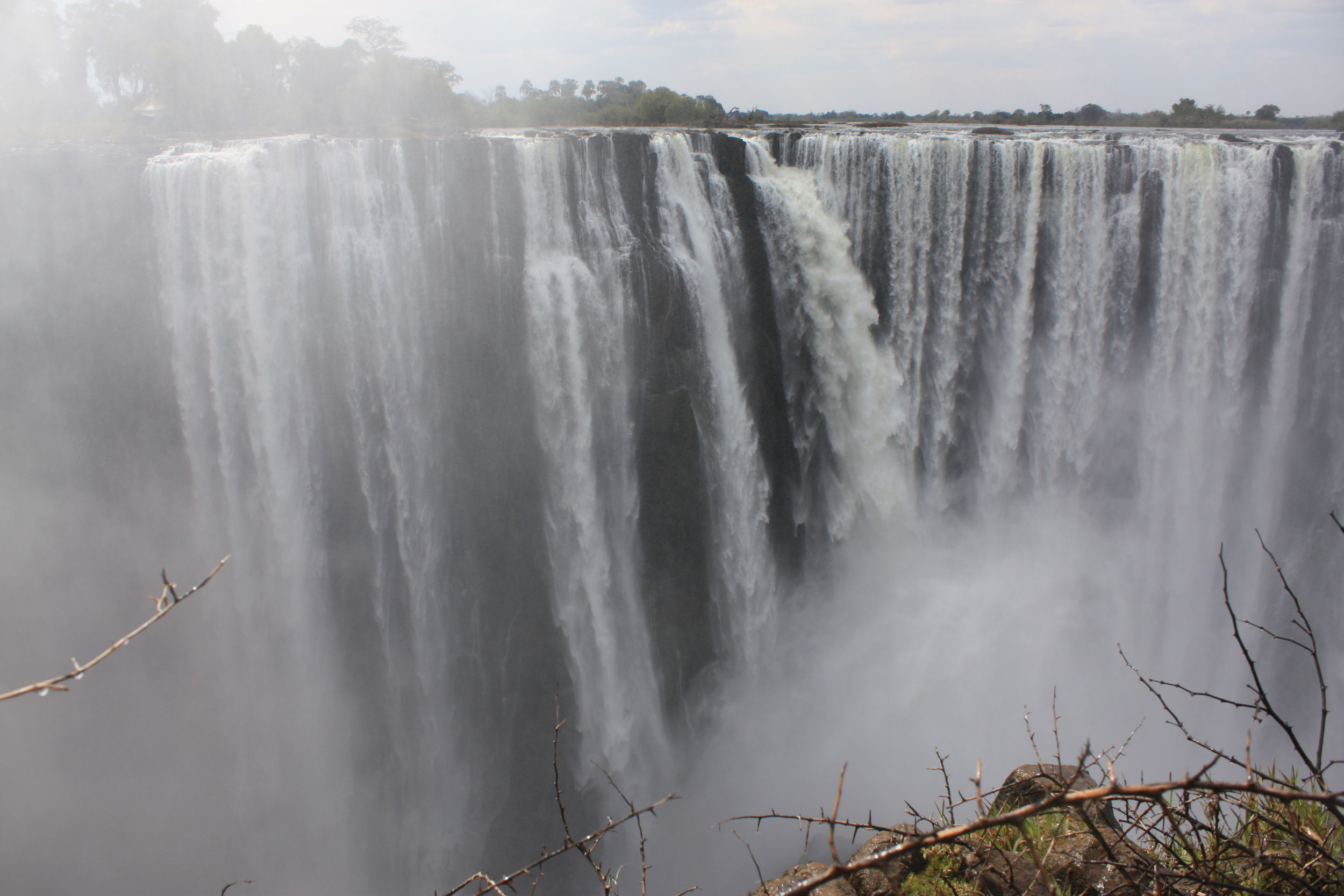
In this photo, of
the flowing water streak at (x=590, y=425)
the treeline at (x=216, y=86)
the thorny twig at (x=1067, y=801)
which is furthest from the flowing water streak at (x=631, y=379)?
the thorny twig at (x=1067, y=801)

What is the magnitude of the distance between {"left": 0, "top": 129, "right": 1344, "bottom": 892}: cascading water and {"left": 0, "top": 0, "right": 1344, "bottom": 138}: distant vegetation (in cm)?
438

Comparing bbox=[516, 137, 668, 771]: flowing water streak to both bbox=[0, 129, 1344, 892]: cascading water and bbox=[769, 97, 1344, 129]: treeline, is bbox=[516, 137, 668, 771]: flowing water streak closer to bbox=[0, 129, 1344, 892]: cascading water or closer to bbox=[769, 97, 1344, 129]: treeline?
bbox=[0, 129, 1344, 892]: cascading water

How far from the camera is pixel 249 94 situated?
14.5m

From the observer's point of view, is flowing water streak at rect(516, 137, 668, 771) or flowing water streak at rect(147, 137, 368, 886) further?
flowing water streak at rect(516, 137, 668, 771)

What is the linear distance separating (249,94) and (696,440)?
440 inches

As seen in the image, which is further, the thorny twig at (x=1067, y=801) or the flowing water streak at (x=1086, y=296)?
the flowing water streak at (x=1086, y=296)

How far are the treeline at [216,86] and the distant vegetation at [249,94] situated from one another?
0.09 ft

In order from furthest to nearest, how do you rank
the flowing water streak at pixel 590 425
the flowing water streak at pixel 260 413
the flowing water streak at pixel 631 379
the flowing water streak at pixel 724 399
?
the flowing water streak at pixel 724 399, the flowing water streak at pixel 590 425, the flowing water streak at pixel 631 379, the flowing water streak at pixel 260 413

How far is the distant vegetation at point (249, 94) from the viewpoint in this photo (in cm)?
1202

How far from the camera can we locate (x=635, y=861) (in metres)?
10.9

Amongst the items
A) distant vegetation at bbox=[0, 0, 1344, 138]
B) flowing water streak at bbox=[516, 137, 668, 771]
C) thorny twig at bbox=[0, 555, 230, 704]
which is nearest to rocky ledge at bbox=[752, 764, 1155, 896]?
thorny twig at bbox=[0, 555, 230, 704]

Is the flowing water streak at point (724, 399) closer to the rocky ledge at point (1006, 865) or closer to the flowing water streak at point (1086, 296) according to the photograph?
the flowing water streak at point (1086, 296)

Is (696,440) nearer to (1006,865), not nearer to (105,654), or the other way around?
(1006,865)

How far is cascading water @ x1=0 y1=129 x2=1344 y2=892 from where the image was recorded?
9383 millimetres
